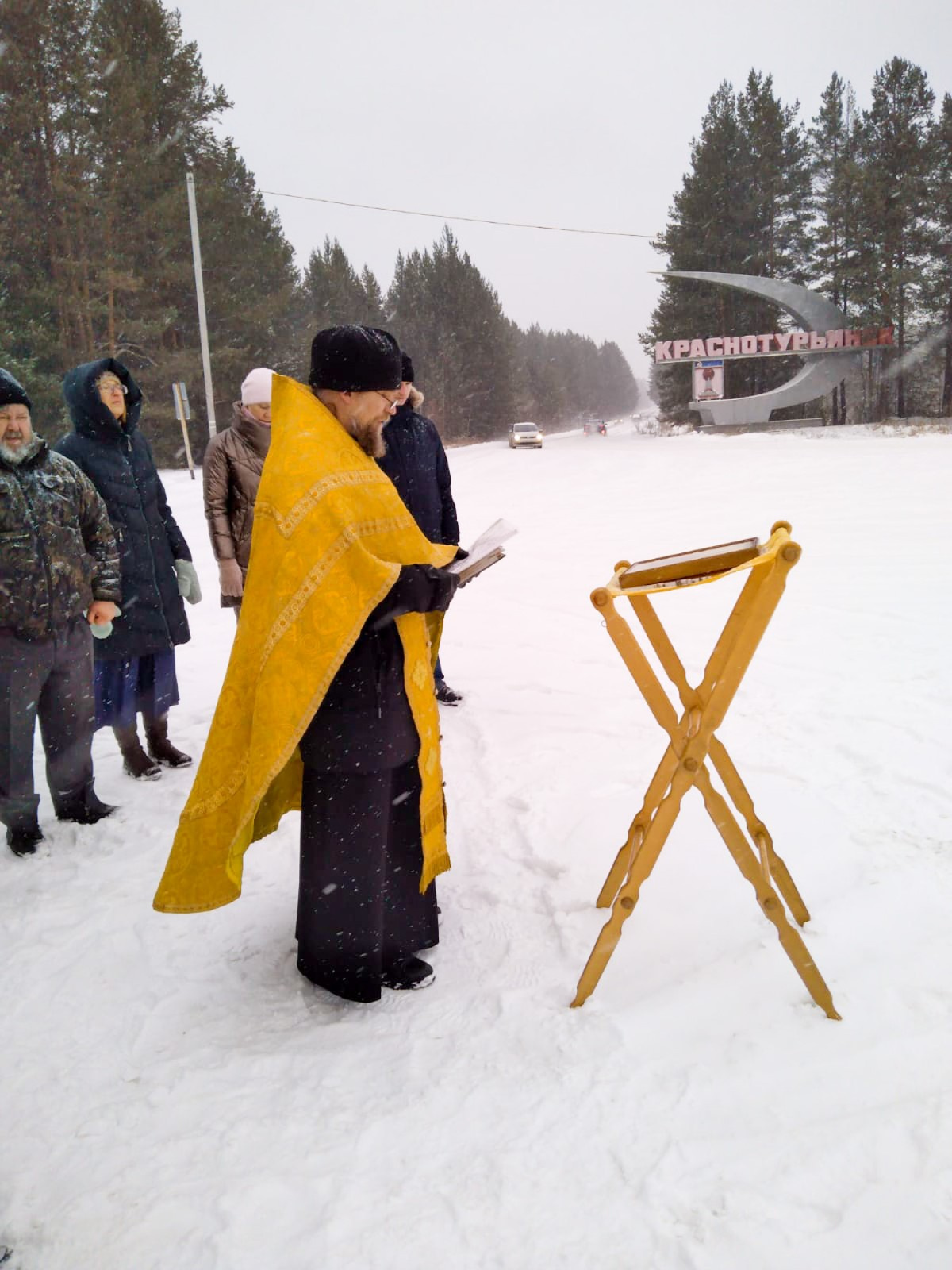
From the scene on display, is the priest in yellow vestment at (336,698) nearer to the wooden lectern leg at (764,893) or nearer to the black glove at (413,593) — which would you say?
the black glove at (413,593)

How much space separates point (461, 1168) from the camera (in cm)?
187

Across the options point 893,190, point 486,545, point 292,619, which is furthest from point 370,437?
point 893,190

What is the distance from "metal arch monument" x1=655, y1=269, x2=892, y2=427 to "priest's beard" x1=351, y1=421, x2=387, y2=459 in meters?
26.5

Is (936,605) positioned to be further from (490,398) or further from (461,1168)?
(490,398)

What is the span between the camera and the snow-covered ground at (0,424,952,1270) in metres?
1.72

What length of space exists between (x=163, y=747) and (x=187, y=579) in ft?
3.01

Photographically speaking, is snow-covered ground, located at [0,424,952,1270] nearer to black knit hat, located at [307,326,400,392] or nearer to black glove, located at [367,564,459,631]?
black glove, located at [367,564,459,631]

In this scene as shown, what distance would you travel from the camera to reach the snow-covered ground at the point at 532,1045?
172 centimetres

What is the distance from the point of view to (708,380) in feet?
88.7

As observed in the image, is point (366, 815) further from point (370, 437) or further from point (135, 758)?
point (135, 758)

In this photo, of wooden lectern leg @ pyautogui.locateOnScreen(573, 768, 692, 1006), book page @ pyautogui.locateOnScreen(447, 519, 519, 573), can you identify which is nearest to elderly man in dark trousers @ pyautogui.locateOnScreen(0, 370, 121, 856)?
book page @ pyautogui.locateOnScreen(447, 519, 519, 573)

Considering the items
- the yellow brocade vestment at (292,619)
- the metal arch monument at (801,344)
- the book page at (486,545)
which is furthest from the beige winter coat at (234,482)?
the metal arch monument at (801,344)

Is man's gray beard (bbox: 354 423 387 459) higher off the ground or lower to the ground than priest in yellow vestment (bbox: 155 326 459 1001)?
higher

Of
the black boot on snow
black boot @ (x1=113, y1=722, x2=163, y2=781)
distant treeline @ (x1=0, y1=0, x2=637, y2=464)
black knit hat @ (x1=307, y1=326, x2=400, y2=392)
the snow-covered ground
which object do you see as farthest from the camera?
distant treeline @ (x1=0, y1=0, x2=637, y2=464)
